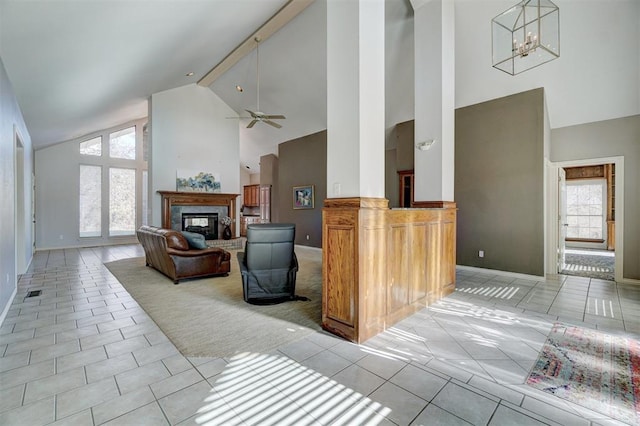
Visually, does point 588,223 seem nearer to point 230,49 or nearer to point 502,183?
point 502,183

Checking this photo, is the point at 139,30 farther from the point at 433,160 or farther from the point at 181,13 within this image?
the point at 433,160

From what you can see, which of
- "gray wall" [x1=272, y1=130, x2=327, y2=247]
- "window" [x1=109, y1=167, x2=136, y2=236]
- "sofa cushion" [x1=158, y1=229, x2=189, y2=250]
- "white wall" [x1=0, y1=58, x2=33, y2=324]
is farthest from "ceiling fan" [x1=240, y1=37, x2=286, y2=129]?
"window" [x1=109, y1=167, x2=136, y2=236]

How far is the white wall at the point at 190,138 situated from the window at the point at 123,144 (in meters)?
2.73

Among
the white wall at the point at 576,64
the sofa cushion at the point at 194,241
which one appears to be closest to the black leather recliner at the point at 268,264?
the sofa cushion at the point at 194,241

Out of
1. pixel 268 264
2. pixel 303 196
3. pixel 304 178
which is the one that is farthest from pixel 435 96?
pixel 303 196

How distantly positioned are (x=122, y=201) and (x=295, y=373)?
32.9ft

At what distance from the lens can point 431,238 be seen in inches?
146

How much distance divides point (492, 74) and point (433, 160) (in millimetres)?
2504

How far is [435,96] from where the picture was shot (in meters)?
4.07

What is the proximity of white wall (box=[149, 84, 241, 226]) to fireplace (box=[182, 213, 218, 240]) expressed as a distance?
712 mm

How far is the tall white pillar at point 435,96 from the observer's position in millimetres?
4043

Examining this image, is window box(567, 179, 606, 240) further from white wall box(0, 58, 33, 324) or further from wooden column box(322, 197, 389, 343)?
white wall box(0, 58, 33, 324)

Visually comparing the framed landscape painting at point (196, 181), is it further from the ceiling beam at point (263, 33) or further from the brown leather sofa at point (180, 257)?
the brown leather sofa at point (180, 257)

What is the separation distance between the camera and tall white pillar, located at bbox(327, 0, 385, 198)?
265 centimetres
